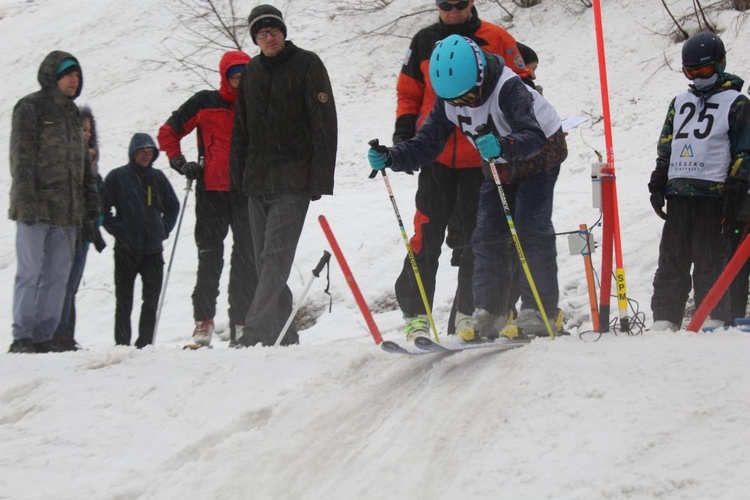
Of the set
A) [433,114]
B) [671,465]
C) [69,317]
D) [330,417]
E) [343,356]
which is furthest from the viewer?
[69,317]

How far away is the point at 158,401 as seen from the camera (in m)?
3.90

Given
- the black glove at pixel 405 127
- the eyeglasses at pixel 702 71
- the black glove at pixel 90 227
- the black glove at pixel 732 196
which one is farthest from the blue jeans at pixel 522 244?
the black glove at pixel 90 227

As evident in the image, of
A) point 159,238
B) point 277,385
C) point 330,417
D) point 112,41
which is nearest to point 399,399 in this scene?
point 330,417

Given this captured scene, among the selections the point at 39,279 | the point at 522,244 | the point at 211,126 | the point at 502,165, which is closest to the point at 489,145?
the point at 502,165

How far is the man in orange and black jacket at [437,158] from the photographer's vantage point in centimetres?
489

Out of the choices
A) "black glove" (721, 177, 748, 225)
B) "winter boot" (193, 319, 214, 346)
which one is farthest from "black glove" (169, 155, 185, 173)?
"black glove" (721, 177, 748, 225)

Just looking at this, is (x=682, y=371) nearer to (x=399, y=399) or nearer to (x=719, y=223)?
(x=399, y=399)

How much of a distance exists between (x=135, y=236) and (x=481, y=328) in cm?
374

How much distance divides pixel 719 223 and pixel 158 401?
350cm

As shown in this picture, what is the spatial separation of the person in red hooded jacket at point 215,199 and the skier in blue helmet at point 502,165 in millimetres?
1972

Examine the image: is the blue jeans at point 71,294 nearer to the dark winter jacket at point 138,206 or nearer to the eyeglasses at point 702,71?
the dark winter jacket at point 138,206

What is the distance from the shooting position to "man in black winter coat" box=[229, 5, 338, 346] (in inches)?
208

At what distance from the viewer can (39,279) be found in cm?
561

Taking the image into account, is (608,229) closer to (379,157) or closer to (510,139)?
(510,139)
